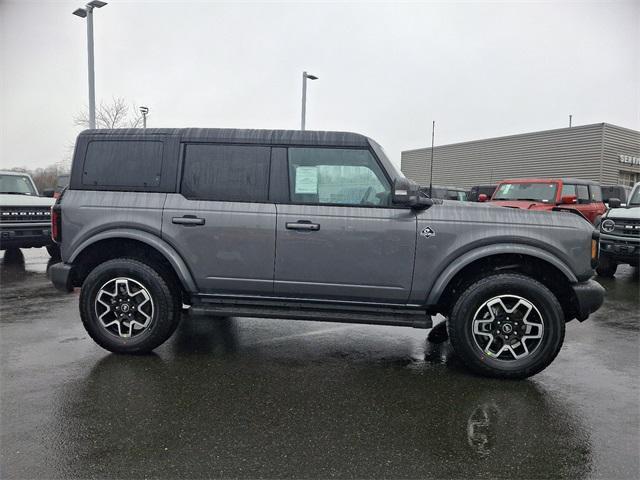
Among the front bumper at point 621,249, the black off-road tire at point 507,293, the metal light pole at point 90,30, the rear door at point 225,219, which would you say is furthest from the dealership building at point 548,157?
the rear door at point 225,219

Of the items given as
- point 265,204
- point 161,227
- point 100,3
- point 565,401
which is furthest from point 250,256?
point 100,3

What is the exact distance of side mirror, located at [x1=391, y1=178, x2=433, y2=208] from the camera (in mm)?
3844

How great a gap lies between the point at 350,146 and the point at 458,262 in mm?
1367

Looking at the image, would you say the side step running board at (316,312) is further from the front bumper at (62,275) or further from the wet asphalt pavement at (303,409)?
the front bumper at (62,275)

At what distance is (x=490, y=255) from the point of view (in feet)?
12.7

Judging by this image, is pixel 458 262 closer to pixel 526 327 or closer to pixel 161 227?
pixel 526 327

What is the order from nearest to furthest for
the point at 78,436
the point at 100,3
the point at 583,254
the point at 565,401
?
the point at 78,436 → the point at 565,401 → the point at 583,254 → the point at 100,3

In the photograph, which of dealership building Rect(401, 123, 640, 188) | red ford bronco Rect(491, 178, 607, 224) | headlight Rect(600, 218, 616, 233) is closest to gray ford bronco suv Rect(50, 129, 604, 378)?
headlight Rect(600, 218, 616, 233)

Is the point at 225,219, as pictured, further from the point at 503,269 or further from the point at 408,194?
the point at 503,269

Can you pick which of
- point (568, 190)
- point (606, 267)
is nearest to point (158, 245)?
point (606, 267)

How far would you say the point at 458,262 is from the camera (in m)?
3.87

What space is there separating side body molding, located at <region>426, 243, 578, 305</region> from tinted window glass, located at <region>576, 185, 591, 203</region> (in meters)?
9.49

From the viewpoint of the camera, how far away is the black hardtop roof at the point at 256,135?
4.09 m

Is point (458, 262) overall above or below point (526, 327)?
above
